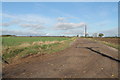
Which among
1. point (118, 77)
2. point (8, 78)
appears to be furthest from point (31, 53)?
point (118, 77)

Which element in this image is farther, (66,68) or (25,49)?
(25,49)

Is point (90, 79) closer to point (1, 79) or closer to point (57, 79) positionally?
point (57, 79)

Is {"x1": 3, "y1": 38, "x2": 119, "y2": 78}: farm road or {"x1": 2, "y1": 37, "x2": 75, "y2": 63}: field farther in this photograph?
{"x1": 2, "y1": 37, "x2": 75, "y2": 63}: field

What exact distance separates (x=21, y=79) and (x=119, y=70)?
4.83m

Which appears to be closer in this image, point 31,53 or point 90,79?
point 90,79

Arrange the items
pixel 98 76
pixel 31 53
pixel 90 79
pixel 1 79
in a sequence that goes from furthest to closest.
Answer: pixel 31 53
pixel 1 79
pixel 98 76
pixel 90 79

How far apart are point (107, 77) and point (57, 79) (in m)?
2.14

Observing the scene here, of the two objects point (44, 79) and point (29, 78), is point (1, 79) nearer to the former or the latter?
point (29, 78)

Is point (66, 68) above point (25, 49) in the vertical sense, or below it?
below

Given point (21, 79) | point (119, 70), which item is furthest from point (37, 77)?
point (119, 70)

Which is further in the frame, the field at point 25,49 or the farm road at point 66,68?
the field at point 25,49

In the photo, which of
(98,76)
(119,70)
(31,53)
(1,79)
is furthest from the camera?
(31,53)

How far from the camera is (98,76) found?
17.7 ft

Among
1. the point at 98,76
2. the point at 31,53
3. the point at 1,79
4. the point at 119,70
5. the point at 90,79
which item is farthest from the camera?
the point at 31,53
